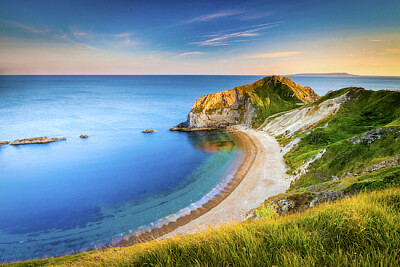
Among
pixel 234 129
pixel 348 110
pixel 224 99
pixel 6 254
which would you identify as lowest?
pixel 6 254

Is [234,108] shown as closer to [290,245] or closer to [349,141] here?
[349,141]

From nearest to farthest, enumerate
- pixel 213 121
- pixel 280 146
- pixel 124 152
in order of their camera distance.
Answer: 1. pixel 280 146
2. pixel 124 152
3. pixel 213 121

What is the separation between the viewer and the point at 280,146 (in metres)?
55.7

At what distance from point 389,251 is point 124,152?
6959 centimetres

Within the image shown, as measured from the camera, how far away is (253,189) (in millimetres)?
34656

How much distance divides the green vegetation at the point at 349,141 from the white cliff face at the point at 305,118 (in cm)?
288

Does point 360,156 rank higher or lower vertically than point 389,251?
lower

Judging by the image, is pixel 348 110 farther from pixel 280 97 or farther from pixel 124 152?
pixel 124 152

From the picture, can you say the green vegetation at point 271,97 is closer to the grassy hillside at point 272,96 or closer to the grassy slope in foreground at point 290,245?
the grassy hillside at point 272,96

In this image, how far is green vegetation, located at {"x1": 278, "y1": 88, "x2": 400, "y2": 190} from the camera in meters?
26.3

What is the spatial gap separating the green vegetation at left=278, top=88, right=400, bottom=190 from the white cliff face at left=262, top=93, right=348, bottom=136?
9.46 feet

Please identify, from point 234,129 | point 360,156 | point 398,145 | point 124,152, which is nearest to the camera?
point 398,145

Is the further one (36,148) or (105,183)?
(36,148)

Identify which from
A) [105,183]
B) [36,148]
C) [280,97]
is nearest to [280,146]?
[105,183]
